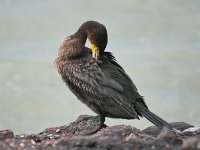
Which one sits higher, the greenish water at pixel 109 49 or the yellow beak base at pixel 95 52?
the greenish water at pixel 109 49

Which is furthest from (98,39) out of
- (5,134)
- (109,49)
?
(109,49)

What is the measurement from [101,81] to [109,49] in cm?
1492

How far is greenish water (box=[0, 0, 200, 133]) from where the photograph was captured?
74.8 feet

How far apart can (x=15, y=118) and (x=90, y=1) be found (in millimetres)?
10896

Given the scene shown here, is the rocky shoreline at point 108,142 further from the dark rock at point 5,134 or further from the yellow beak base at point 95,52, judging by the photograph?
the yellow beak base at point 95,52

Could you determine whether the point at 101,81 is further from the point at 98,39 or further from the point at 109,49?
the point at 109,49

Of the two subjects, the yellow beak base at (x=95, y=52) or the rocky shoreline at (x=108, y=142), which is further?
the yellow beak base at (x=95, y=52)

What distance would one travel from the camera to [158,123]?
1111cm

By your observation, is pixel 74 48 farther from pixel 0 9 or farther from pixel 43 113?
pixel 0 9

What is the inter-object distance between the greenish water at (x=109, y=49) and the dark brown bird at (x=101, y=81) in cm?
1004

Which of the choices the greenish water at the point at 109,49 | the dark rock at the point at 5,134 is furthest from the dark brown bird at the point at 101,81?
the greenish water at the point at 109,49

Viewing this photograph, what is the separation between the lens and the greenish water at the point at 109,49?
74.8 feet

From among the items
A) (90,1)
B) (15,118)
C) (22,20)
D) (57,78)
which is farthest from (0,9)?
(15,118)

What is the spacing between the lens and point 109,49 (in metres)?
26.2
